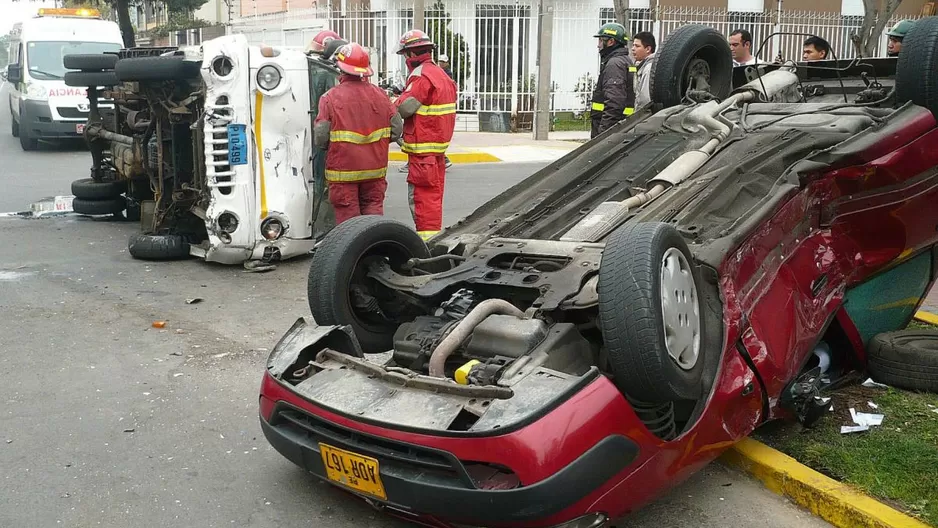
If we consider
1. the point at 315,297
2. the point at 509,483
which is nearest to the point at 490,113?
the point at 315,297

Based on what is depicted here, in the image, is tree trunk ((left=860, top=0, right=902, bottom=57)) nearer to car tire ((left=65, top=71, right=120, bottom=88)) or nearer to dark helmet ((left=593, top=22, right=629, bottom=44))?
dark helmet ((left=593, top=22, right=629, bottom=44))

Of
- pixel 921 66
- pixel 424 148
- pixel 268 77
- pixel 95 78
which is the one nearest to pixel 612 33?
pixel 424 148

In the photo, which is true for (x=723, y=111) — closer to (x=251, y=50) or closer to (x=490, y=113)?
(x=251, y=50)

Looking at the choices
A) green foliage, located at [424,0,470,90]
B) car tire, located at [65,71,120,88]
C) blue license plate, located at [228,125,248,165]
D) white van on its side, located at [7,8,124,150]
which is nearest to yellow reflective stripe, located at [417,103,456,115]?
blue license plate, located at [228,125,248,165]

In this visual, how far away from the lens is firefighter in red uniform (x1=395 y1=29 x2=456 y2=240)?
7254mm

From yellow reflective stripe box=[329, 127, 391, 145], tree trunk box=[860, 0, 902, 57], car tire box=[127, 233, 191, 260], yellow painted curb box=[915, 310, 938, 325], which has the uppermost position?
tree trunk box=[860, 0, 902, 57]

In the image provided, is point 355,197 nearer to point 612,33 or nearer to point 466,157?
point 612,33

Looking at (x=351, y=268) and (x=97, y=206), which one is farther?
(x=97, y=206)

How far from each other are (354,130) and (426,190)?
0.75 meters

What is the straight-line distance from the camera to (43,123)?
16.2m

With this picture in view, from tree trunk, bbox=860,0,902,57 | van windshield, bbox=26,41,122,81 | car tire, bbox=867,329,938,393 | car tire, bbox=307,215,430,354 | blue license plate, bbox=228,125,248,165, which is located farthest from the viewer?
van windshield, bbox=26,41,122,81

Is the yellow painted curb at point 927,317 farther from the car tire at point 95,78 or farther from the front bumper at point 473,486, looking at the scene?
the car tire at point 95,78

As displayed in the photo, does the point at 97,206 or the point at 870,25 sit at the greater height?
the point at 870,25

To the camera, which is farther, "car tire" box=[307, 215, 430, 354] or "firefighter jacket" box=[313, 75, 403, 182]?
"firefighter jacket" box=[313, 75, 403, 182]
